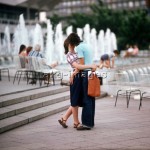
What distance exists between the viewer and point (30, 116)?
8.83 metres

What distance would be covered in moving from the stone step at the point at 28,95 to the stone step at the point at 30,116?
1.80 ft

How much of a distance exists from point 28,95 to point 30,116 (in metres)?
1.48

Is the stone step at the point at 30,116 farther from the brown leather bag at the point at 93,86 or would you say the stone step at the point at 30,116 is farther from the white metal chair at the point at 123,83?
the white metal chair at the point at 123,83

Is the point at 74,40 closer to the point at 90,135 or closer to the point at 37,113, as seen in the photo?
the point at 90,135

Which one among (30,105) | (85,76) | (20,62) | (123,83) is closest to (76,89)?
(85,76)

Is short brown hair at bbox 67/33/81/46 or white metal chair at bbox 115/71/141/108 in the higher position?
short brown hair at bbox 67/33/81/46

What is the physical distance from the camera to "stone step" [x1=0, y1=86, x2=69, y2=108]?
371 inches

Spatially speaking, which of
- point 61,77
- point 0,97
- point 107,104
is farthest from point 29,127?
point 61,77

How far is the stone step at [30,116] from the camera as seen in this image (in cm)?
801

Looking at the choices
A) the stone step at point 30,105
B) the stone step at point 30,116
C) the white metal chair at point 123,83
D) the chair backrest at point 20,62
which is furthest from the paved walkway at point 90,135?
the chair backrest at point 20,62

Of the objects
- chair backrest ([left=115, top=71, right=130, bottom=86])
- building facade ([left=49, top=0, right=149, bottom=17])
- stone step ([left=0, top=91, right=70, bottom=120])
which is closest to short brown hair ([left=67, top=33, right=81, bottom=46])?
stone step ([left=0, top=91, right=70, bottom=120])

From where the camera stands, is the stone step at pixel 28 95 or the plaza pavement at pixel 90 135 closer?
the plaza pavement at pixel 90 135

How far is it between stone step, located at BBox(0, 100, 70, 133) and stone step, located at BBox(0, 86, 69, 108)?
0.55 meters

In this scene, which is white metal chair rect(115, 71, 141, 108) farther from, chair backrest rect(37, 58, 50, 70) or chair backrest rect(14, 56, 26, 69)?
chair backrest rect(14, 56, 26, 69)
